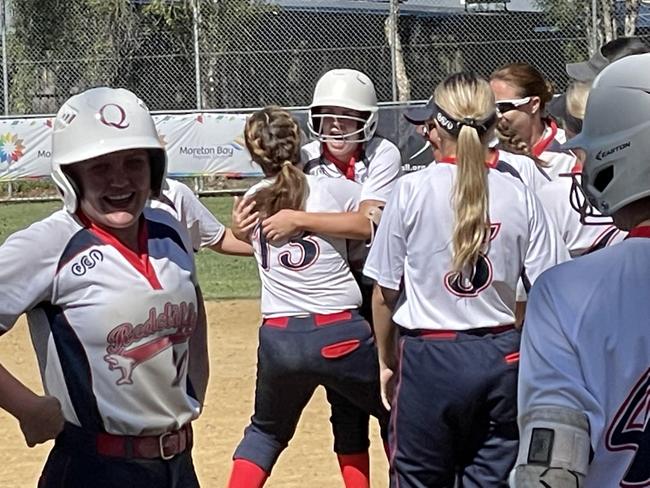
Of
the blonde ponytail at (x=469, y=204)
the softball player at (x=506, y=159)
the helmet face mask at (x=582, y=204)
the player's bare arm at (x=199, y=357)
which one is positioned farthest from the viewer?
the softball player at (x=506, y=159)

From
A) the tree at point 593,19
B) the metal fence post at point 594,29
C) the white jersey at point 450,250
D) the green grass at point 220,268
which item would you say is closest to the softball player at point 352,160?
the white jersey at point 450,250

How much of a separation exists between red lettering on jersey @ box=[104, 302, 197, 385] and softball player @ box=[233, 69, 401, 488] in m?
1.85

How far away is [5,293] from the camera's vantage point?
10.7 ft

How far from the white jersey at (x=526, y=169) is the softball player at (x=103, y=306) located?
1719mm

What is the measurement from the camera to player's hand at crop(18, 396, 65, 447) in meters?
3.17

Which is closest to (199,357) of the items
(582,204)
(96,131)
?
(96,131)

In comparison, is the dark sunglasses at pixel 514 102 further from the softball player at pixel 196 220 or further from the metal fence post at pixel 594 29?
the metal fence post at pixel 594 29

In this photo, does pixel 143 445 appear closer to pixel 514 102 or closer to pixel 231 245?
pixel 231 245

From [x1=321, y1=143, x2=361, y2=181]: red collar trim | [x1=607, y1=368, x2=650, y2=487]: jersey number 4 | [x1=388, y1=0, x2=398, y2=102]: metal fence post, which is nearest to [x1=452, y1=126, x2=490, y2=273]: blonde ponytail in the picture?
[x1=321, y1=143, x2=361, y2=181]: red collar trim

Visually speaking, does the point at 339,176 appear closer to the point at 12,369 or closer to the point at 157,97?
the point at 12,369

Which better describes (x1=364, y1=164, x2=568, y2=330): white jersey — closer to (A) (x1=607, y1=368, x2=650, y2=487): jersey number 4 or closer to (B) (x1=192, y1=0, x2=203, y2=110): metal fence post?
(A) (x1=607, y1=368, x2=650, y2=487): jersey number 4

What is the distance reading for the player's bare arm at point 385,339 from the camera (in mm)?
4734

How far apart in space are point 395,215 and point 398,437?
0.81 metres

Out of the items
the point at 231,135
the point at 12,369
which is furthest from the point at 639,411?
the point at 231,135
